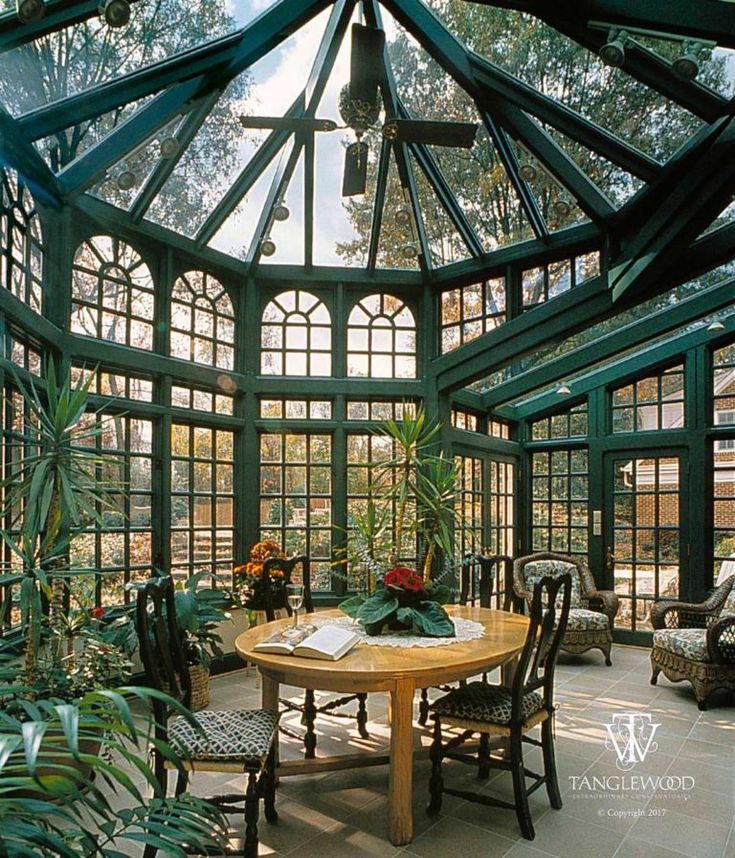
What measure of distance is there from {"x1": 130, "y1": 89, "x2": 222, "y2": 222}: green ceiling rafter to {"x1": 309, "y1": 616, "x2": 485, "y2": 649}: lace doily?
316cm

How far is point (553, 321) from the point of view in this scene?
529 centimetres

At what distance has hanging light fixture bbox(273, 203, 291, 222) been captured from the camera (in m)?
5.32

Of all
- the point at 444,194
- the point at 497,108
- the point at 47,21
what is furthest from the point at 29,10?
the point at 444,194

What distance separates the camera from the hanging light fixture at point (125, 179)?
430cm

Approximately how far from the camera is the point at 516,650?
304cm

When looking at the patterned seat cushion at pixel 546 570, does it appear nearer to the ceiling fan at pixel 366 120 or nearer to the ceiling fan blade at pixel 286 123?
the ceiling fan at pixel 366 120

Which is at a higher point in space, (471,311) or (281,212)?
(281,212)

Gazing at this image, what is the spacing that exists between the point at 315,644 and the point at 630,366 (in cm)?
499

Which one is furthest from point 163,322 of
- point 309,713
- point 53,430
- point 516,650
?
point 516,650

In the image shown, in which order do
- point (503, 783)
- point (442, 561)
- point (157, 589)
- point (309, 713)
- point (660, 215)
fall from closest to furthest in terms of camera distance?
1. point (157, 589)
2. point (503, 783)
3. point (309, 713)
4. point (660, 215)
5. point (442, 561)

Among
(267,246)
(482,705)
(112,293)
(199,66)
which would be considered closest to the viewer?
(482,705)

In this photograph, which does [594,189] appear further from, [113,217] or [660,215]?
[113,217]

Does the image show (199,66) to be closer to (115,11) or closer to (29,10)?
(115,11)

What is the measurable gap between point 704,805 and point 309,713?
2005 millimetres
